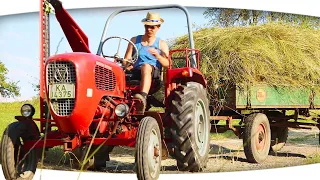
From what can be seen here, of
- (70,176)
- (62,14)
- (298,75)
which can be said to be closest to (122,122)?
(70,176)

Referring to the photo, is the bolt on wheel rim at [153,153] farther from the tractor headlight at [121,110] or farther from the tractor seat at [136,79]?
the tractor seat at [136,79]

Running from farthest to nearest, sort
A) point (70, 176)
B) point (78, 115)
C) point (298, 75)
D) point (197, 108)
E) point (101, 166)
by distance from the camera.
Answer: point (298, 75) < point (101, 166) < point (197, 108) < point (70, 176) < point (78, 115)

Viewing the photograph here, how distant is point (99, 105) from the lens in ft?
15.4

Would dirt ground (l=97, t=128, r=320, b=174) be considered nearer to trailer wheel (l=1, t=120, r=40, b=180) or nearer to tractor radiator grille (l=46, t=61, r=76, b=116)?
trailer wheel (l=1, t=120, r=40, b=180)

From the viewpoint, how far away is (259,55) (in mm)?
7172

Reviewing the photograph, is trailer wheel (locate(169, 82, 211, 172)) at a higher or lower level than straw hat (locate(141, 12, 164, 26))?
lower

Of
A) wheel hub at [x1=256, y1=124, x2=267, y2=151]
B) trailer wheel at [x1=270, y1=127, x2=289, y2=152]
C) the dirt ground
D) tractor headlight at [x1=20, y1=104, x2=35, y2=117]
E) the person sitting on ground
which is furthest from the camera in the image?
trailer wheel at [x1=270, y1=127, x2=289, y2=152]

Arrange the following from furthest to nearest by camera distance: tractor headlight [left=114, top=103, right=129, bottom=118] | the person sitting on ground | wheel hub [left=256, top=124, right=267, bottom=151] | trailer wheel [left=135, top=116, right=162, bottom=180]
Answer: wheel hub [left=256, top=124, right=267, bottom=151], the person sitting on ground, tractor headlight [left=114, top=103, right=129, bottom=118], trailer wheel [left=135, top=116, right=162, bottom=180]

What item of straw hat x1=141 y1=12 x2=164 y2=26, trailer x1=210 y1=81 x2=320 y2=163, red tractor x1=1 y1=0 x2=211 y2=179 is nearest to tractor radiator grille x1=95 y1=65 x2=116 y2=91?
red tractor x1=1 y1=0 x2=211 y2=179

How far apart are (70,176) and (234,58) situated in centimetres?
291

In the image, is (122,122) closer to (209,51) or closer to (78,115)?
(78,115)

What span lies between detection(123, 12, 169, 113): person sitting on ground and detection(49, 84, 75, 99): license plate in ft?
2.79

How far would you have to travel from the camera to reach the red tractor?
4.34 metres

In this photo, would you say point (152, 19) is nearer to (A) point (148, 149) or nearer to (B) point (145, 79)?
(B) point (145, 79)
